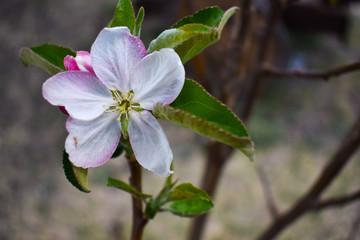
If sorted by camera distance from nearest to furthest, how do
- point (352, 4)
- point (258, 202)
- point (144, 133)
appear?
point (144, 133), point (258, 202), point (352, 4)

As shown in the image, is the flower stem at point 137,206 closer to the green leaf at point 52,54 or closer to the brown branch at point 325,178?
the green leaf at point 52,54

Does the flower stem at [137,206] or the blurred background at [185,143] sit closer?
the flower stem at [137,206]

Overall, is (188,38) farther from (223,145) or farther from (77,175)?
(223,145)

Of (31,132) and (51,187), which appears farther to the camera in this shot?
(31,132)

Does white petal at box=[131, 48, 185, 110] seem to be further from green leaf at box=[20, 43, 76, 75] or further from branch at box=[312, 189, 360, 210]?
branch at box=[312, 189, 360, 210]

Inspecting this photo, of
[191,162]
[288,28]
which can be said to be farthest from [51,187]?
[288,28]

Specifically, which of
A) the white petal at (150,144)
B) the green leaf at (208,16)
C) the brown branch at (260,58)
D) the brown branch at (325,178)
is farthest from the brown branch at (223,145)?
the white petal at (150,144)

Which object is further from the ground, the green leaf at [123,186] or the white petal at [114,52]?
the white petal at [114,52]

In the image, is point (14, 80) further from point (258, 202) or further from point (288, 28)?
point (288, 28)
